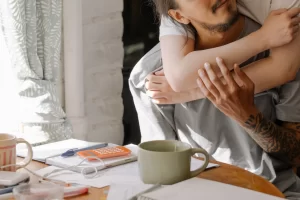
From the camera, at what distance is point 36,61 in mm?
1746

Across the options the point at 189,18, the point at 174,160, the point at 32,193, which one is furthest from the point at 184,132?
the point at 32,193

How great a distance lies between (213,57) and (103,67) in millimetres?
900

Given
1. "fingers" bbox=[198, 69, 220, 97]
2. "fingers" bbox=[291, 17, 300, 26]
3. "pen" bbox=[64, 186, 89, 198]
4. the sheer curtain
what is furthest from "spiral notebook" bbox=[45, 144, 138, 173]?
the sheer curtain

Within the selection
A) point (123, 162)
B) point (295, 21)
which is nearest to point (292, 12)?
point (295, 21)

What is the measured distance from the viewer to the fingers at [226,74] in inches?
50.5

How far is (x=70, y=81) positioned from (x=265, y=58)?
92 centimetres

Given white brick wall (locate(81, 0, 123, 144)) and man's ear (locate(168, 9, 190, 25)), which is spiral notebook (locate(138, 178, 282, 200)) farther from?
white brick wall (locate(81, 0, 123, 144))

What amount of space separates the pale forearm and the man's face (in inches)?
4.4

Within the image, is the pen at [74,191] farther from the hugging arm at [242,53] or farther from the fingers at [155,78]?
the fingers at [155,78]

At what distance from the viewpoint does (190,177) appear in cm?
94

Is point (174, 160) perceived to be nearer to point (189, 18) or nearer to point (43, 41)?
point (189, 18)

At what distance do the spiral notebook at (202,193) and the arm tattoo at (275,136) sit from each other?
478 millimetres

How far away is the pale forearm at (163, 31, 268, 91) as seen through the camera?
4.41ft

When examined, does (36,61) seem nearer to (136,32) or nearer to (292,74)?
(136,32)
